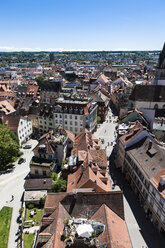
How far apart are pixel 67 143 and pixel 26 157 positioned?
17.3m

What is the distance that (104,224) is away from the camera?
→ 2859 centimetres

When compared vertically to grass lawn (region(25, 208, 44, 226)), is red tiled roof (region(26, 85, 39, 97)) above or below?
above

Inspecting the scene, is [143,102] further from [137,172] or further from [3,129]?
[3,129]

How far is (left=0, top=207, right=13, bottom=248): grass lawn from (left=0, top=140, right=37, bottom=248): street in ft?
2.59

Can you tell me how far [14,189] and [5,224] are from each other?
11350 mm

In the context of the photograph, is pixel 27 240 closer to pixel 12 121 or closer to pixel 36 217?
pixel 36 217

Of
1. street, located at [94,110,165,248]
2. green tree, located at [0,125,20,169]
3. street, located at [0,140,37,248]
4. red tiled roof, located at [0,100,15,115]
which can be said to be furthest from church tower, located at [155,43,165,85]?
red tiled roof, located at [0,100,15,115]

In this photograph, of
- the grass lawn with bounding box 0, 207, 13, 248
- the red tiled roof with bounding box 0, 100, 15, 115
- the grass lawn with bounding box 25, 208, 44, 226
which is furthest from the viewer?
the red tiled roof with bounding box 0, 100, 15, 115

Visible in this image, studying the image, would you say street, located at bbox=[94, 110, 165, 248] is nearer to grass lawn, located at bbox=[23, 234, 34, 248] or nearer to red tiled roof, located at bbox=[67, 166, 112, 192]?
red tiled roof, located at bbox=[67, 166, 112, 192]

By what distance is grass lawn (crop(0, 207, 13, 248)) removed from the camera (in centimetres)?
3812

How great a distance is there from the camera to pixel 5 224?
4212 cm

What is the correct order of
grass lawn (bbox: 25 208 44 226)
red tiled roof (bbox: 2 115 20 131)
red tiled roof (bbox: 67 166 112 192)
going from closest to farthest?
red tiled roof (bbox: 67 166 112 192), grass lawn (bbox: 25 208 44 226), red tiled roof (bbox: 2 115 20 131)

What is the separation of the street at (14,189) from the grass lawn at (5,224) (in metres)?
0.79

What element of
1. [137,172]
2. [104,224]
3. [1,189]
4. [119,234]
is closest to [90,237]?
[104,224]
